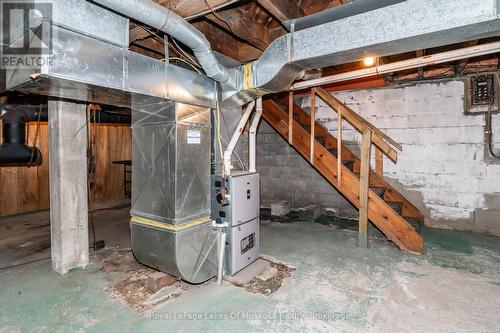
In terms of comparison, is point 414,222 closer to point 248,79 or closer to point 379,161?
point 379,161

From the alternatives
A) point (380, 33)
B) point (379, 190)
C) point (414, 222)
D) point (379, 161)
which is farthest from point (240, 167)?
point (379, 161)

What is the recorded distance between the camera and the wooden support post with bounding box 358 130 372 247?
3545 millimetres

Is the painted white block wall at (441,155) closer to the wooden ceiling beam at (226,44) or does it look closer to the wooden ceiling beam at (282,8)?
the wooden ceiling beam at (226,44)

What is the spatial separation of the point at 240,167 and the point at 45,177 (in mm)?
5094

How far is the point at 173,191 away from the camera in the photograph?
2.38 metres

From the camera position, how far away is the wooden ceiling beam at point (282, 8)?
1848 millimetres

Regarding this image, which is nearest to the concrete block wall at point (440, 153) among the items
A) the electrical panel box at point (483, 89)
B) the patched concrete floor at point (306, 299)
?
the electrical panel box at point (483, 89)

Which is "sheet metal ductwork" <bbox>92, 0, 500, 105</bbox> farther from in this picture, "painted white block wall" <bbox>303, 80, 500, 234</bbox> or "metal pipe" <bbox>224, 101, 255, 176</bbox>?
"painted white block wall" <bbox>303, 80, 500, 234</bbox>

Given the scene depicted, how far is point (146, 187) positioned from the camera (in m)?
2.58

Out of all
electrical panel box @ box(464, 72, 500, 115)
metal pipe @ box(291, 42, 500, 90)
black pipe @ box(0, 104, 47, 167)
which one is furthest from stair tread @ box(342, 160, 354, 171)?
black pipe @ box(0, 104, 47, 167)

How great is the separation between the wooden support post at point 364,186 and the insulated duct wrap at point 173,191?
2.10m

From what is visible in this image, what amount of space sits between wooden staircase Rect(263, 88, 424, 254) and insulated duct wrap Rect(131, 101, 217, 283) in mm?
2033

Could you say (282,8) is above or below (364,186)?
above

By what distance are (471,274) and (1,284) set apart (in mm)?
4794
